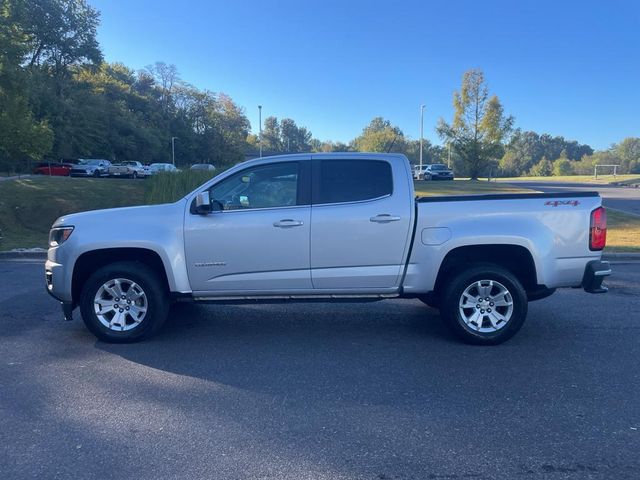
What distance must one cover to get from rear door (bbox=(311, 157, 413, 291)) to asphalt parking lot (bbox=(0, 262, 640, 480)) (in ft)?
2.43

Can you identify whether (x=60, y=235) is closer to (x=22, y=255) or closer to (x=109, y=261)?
(x=109, y=261)

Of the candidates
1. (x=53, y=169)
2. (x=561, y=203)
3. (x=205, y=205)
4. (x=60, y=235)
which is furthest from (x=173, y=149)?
(x=561, y=203)

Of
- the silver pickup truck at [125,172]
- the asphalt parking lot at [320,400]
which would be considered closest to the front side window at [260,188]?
the asphalt parking lot at [320,400]

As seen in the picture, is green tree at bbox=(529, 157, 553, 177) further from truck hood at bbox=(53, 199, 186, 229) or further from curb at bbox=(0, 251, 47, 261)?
truck hood at bbox=(53, 199, 186, 229)

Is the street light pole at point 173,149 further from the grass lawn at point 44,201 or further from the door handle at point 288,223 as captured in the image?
the door handle at point 288,223

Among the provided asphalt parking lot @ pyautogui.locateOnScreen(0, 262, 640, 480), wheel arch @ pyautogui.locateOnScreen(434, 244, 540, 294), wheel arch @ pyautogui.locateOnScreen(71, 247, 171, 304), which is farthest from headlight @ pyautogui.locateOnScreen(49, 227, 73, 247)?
wheel arch @ pyautogui.locateOnScreen(434, 244, 540, 294)

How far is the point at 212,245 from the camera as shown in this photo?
572 cm

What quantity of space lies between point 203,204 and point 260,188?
0.65 metres

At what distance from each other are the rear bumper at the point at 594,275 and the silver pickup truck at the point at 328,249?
13 millimetres

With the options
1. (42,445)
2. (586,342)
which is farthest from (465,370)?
(42,445)

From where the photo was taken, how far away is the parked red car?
4681 cm

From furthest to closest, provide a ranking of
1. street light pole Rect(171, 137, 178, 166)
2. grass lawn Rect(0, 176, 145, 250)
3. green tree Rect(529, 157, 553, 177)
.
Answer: green tree Rect(529, 157, 553, 177) → street light pole Rect(171, 137, 178, 166) → grass lawn Rect(0, 176, 145, 250)

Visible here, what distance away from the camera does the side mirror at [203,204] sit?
5.65m

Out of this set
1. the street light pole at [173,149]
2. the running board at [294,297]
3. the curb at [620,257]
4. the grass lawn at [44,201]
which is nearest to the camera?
the running board at [294,297]
